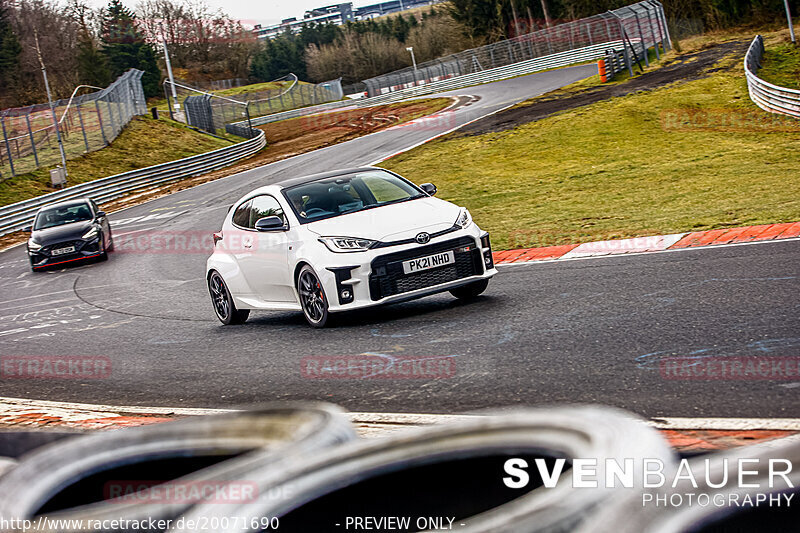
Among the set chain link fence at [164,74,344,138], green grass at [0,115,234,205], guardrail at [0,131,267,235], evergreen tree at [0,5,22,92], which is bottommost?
guardrail at [0,131,267,235]

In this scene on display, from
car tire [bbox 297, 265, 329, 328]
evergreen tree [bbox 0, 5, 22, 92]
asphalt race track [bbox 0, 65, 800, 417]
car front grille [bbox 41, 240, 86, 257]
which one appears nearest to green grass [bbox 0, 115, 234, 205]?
car front grille [bbox 41, 240, 86, 257]

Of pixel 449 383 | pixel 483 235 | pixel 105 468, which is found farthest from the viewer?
pixel 483 235

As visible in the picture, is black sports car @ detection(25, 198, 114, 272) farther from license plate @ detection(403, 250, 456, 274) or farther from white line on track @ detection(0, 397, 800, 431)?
license plate @ detection(403, 250, 456, 274)

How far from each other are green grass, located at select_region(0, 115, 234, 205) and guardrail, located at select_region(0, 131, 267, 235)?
7.19 ft

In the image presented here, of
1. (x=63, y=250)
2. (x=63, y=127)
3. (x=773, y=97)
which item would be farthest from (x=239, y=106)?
(x=773, y=97)

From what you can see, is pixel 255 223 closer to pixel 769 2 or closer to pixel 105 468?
pixel 105 468

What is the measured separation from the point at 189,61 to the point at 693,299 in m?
123

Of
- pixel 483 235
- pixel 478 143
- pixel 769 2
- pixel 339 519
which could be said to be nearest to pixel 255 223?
pixel 483 235

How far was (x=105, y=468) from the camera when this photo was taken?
3.80 m

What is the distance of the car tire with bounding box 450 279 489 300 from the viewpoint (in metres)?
9.73

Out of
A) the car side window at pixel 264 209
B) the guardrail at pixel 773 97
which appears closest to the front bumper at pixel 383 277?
the car side window at pixel 264 209

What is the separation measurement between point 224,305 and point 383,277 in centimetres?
309

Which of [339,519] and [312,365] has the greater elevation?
[339,519]

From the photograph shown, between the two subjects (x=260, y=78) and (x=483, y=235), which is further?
(x=260, y=78)
